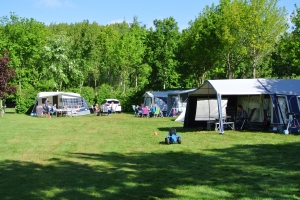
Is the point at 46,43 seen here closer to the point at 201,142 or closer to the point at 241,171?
the point at 201,142

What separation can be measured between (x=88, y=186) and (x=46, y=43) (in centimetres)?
4123

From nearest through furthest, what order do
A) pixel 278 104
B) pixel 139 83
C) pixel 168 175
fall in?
pixel 168 175 < pixel 278 104 < pixel 139 83

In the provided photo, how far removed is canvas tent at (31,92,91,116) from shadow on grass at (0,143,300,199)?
71.9 ft

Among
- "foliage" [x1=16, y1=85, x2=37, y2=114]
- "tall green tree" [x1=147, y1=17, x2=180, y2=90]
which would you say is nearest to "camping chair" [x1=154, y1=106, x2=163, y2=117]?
"foliage" [x1=16, y1=85, x2=37, y2=114]

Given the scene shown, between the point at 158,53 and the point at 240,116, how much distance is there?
27720 mm

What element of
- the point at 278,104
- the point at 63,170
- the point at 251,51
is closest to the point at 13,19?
the point at 251,51

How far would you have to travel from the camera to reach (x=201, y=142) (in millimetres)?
12156

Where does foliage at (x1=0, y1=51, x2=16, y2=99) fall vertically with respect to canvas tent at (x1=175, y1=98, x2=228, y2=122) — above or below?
above

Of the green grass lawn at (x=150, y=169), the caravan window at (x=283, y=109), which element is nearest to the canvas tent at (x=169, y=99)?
the caravan window at (x=283, y=109)

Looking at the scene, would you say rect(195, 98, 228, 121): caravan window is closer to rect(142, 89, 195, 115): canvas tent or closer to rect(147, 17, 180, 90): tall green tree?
rect(142, 89, 195, 115): canvas tent

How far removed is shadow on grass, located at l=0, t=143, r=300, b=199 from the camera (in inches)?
230

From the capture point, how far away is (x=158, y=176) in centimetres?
712

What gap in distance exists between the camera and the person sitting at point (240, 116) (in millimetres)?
16531

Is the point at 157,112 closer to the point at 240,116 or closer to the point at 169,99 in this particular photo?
the point at 169,99
